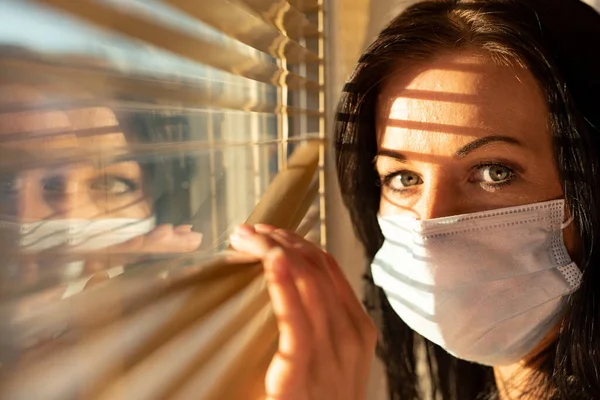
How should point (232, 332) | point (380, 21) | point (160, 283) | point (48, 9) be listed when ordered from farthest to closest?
point (380, 21) < point (232, 332) < point (160, 283) < point (48, 9)

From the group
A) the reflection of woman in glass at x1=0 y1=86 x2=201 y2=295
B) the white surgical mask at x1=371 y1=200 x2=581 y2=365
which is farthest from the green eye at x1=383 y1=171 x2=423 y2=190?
the reflection of woman in glass at x1=0 y1=86 x2=201 y2=295

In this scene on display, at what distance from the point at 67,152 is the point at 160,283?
14 centimetres

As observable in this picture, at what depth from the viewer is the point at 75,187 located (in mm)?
402

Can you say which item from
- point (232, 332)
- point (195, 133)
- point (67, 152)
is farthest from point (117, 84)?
point (232, 332)

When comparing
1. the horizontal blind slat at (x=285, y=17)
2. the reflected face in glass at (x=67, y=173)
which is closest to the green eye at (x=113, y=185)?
the reflected face in glass at (x=67, y=173)

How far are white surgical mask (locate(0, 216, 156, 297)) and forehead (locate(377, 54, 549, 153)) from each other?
582 mm

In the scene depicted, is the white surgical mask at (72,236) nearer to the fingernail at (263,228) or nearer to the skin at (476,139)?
the fingernail at (263,228)

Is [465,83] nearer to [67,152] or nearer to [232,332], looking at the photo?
[232,332]

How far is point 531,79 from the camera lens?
891mm

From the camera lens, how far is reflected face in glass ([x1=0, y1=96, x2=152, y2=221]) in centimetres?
35

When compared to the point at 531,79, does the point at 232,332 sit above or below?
below

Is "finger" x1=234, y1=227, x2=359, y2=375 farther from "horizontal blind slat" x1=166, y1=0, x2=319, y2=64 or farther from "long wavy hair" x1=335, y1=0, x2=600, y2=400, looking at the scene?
"long wavy hair" x1=335, y1=0, x2=600, y2=400

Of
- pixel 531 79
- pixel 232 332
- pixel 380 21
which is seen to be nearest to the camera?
pixel 232 332

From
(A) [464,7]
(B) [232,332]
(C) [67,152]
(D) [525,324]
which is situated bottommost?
(D) [525,324]
